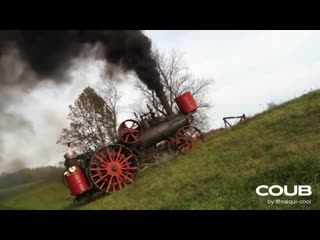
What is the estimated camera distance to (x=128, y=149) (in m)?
12.3

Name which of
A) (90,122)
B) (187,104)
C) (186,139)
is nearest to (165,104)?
(187,104)

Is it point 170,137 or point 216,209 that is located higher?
point 170,137

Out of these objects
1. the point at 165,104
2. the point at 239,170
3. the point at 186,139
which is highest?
the point at 165,104

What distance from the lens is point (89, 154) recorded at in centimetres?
1233

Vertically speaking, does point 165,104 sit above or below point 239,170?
above

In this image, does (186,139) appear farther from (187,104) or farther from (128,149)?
(128,149)

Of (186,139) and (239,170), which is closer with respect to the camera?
(239,170)

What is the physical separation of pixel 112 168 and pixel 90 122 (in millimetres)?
11383

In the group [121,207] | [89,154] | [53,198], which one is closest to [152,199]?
[121,207]

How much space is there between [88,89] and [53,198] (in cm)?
950

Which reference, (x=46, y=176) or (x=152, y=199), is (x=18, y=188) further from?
(x=152, y=199)

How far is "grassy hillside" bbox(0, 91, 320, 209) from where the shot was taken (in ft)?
27.6

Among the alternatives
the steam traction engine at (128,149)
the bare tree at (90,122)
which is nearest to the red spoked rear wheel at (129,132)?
the steam traction engine at (128,149)
